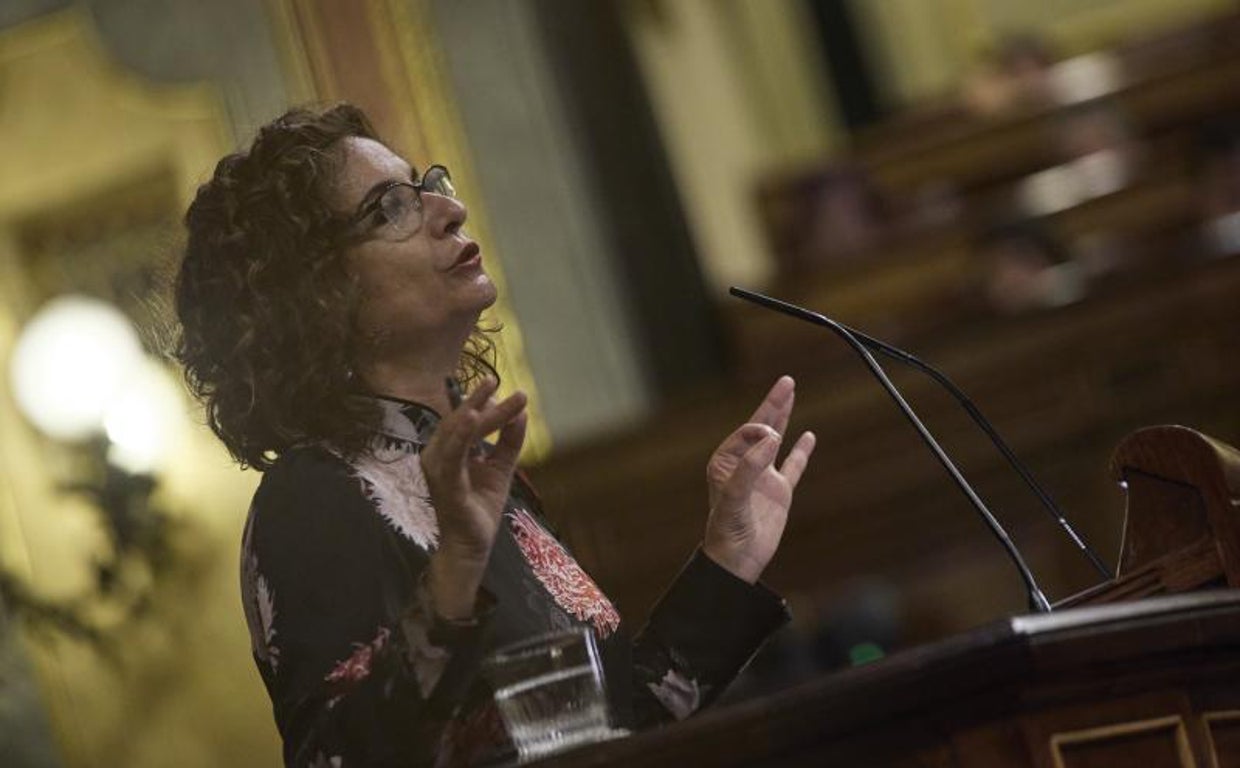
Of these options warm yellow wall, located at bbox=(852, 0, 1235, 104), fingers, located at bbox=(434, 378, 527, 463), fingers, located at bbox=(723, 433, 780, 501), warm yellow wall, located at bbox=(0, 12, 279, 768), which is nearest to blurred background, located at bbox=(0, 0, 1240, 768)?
warm yellow wall, located at bbox=(0, 12, 279, 768)

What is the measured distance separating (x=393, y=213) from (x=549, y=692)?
19.6 inches

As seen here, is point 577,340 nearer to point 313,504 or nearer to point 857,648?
point 857,648

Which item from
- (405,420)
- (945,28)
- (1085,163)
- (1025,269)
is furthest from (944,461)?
(945,28)

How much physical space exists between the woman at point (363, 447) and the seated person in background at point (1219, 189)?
2.97m

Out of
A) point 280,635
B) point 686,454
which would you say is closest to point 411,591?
point 280,635

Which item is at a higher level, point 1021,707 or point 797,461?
point 797,461

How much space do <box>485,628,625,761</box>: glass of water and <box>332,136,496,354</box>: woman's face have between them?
1.24ft

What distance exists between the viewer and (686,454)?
487cm

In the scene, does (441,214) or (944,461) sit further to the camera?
(441,214)

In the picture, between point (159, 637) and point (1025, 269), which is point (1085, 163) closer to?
point (1025, 269)

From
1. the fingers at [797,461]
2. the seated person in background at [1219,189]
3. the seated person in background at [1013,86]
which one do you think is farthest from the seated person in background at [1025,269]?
the fingers at [797,461]

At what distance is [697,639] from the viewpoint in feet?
5.66

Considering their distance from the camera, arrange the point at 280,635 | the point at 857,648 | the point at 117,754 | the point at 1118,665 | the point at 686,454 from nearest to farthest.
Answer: the point at 1118,665, the point at 280,635, the point at 857,648, the point at 686,454, the point at 117,754

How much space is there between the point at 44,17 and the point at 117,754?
7.17ft
